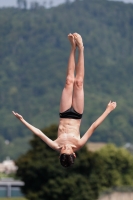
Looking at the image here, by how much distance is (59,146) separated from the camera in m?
23.6

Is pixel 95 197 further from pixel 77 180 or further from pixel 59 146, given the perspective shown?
pixel 59 146

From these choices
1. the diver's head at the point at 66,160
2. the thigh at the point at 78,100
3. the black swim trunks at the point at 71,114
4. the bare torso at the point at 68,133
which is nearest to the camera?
the diver's head at the point at 66,160

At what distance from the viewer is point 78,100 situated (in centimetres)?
2452

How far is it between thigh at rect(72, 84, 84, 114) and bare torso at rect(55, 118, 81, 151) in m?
0.35

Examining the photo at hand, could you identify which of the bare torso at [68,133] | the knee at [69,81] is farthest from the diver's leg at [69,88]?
the bare torso at [68,133]

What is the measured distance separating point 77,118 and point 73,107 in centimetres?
33

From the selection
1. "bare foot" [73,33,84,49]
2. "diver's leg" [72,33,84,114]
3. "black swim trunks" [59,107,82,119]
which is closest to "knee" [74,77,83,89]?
"diver's leg" [72,33,84,114]

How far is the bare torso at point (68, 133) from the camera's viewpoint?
2369cm

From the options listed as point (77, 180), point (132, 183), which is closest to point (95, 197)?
point (77, 180)

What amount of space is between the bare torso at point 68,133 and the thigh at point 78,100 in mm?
351

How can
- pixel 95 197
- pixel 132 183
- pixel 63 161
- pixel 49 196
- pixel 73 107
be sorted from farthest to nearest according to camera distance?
1. pixel 132 183
2. pixel 95 197
3. pixel 49 196
4. pixel 73 107
5. pixel 63 161

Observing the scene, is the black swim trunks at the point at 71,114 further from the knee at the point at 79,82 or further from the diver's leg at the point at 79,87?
the knee at the point at 79,82

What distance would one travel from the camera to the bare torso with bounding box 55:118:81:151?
23.7 meters

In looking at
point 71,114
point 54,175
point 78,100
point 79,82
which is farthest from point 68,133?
point 54,175
